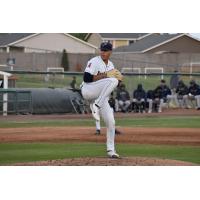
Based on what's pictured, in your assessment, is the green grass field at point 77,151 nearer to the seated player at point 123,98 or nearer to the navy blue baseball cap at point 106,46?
the seated player at point 123,98

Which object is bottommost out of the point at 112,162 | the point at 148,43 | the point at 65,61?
the point at 112,162

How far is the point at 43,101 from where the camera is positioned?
13016mm

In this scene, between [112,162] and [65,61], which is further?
[65,61]

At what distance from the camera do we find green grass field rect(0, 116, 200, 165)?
1160cm

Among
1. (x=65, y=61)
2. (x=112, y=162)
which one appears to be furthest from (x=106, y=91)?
(x=65, y=61)

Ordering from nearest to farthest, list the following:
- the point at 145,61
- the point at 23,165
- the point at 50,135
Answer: the point at 23,165 → the point at 50,135 → the point at 145,61

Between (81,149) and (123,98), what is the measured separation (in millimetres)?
1278

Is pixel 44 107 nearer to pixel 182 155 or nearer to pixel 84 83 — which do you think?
pixel 84 83

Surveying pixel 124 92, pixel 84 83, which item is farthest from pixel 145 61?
pixel 84 83

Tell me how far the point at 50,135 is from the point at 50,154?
51 centimetres

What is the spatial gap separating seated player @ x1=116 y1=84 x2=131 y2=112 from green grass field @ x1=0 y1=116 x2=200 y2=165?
0.25 meters

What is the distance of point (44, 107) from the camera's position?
13.1m

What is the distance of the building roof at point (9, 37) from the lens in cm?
1190

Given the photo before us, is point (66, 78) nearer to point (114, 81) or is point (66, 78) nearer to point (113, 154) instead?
point (114, 81)
